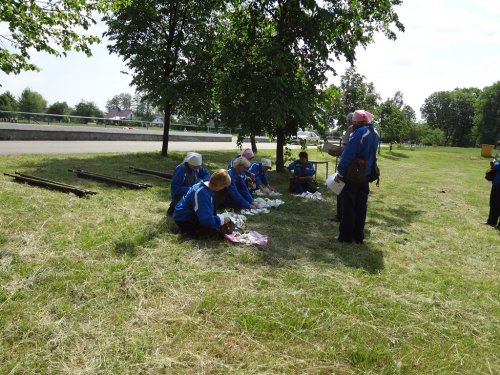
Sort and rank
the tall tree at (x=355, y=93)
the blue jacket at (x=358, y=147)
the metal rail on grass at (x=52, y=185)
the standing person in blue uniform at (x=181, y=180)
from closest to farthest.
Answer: the blue jacket at (x=358, y=147), the standing person in blue uniform at (x=181, y=180), the metal rail on grass at (x=52, y=185), the tall tree at (x=355, y=93)

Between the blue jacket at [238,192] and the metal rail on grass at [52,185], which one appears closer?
the blue jacket at [238,192]

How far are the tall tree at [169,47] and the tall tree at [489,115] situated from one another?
77.3 meters

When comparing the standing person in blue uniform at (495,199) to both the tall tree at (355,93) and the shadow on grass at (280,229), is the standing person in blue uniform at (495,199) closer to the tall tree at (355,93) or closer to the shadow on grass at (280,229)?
the shadow on grass at (280,229)

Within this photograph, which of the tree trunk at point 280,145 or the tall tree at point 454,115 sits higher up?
the tall tree at point 454,115

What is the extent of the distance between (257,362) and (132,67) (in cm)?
1383

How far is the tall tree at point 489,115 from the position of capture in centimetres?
7656

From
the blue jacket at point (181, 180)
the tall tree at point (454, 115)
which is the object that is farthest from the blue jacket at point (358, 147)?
the tall tree at point (454, 115)

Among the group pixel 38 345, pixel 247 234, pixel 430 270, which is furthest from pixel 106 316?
pixel 430 270

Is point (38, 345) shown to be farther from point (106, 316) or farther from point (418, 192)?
point (418, 192)

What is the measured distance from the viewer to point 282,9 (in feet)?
41.5

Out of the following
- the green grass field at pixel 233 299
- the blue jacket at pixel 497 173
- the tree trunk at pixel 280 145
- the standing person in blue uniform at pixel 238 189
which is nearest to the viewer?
the green grass field at pixel 233 299

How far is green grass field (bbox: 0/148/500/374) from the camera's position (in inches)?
118

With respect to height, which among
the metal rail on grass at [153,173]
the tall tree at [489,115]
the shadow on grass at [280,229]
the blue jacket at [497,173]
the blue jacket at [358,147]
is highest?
the tall tree at [489,115]

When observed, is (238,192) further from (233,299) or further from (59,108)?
(59,108)
